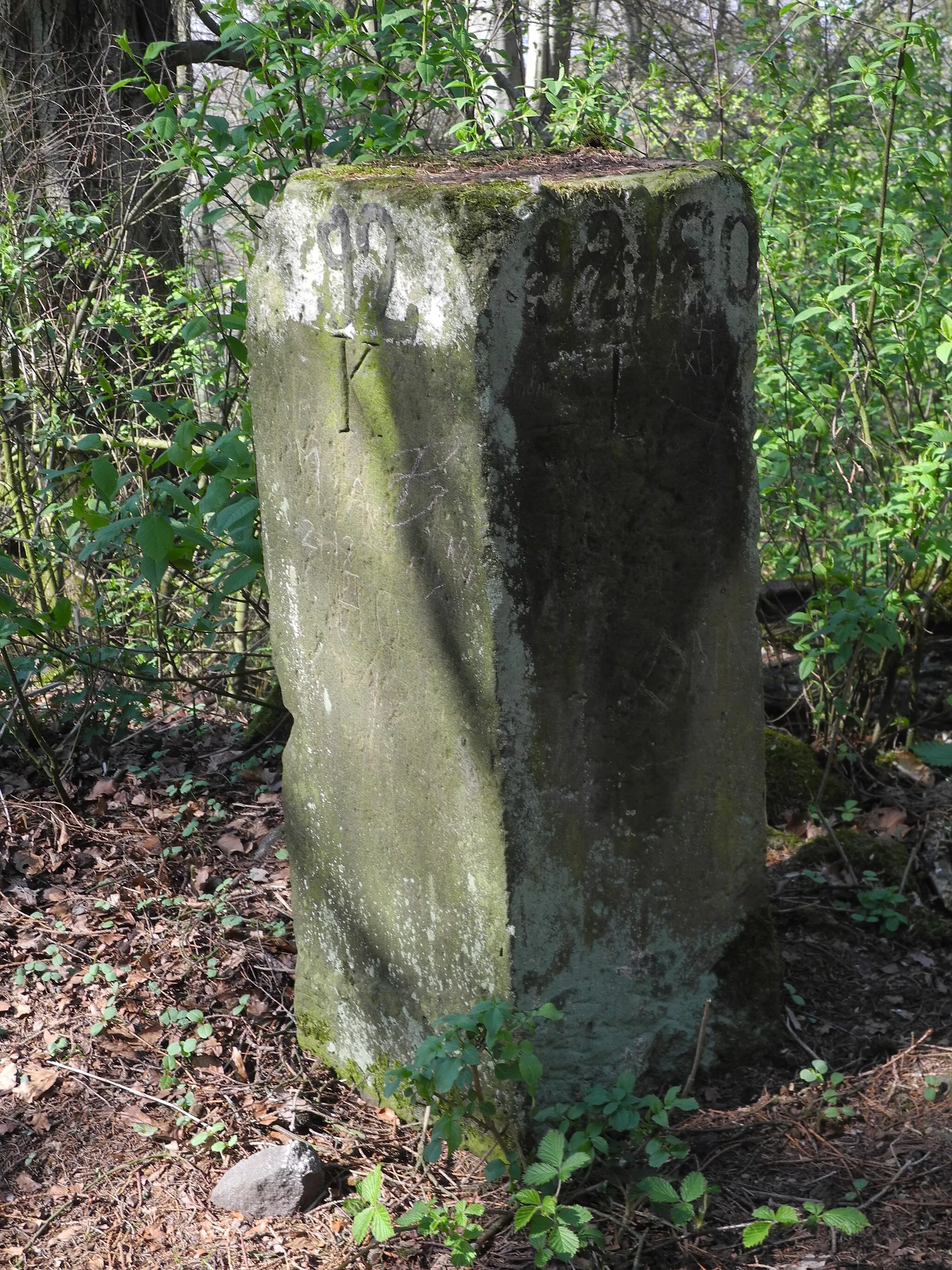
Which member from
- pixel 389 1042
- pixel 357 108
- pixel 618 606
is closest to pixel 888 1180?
pixel 389 1042

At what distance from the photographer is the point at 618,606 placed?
7.36ft

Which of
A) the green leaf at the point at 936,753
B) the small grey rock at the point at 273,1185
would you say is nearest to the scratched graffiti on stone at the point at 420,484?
the small grey rock at the point at 273,1185

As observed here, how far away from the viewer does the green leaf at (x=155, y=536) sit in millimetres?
3119

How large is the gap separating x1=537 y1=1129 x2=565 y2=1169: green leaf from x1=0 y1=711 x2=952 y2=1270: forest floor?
0.46ft

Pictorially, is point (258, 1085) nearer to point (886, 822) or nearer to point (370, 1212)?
point (370, 1212)

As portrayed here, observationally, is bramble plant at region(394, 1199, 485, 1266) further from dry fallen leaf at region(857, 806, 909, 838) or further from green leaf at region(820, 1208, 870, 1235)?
dry fallen leaf at region(857, 806, 909, 838)

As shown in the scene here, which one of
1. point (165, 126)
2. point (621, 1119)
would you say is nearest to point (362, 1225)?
Result: point (621, 1119)

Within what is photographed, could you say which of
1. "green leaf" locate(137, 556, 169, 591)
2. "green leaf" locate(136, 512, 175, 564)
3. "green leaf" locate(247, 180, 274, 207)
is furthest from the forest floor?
"green leaf" locate(247, 180, 274, 207)

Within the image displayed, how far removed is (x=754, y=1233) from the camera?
2.00m

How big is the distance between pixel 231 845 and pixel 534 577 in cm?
190

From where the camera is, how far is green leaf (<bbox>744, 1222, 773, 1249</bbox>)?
199cm

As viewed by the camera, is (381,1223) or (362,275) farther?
(362,275)

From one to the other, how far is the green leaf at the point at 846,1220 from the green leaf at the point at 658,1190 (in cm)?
27

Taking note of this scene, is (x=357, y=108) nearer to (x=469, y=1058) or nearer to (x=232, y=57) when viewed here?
(x=469, y=1058)
